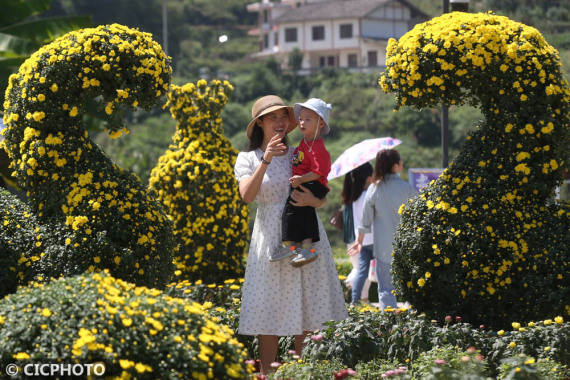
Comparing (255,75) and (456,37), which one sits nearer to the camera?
(456,37)

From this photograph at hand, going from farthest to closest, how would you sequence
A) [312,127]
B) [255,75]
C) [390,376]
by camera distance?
[255,75] < [312,127] < [390,376]

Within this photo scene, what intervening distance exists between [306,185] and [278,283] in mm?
647

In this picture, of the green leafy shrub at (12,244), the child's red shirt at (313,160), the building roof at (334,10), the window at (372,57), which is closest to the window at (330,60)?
the building roof at (334,10)

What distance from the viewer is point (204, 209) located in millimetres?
7676

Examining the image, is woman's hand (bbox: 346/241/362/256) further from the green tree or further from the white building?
Answer: the white building

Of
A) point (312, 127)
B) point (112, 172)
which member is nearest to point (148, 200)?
point (112, 172)

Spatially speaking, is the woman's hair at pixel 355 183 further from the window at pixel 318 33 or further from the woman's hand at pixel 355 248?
the window at pixel 318 33

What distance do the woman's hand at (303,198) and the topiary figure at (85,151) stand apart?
2.67 ft

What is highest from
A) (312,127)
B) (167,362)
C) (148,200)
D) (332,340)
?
(312,127)

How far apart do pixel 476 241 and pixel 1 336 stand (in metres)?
2.74

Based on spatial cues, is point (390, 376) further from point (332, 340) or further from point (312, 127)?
point (312, 127)

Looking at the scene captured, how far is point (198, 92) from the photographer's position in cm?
816

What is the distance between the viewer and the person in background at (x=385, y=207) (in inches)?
306

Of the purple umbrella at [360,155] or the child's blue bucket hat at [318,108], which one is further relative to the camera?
the purple umbrella at [360,155]
